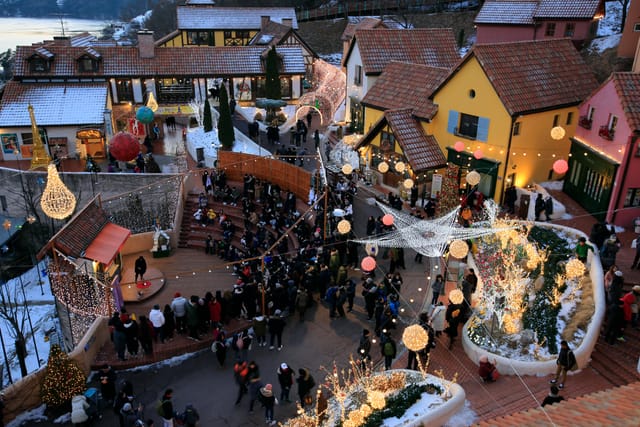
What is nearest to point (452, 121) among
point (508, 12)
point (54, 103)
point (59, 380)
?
point (59, 380)

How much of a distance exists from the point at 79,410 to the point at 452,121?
18618 millimetres

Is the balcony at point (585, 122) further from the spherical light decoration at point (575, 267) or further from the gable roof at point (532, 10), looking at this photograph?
the gable roof at point (532, 10)

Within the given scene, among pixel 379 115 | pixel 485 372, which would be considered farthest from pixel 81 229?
pixel 379 115

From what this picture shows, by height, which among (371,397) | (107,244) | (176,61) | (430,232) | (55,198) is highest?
(176,61)

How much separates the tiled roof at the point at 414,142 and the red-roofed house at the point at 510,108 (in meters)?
0.60

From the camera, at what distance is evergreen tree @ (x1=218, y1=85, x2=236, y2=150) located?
1158 inches

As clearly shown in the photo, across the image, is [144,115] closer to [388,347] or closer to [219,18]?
[388,347]

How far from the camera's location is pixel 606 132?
2002 centimetres

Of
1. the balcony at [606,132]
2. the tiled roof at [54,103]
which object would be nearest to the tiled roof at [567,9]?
the balcony at [606,132]

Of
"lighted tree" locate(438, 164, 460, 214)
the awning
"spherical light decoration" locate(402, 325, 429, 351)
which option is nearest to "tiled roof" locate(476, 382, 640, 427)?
"spherical light decoration" locate(402, 325, 429, 351)

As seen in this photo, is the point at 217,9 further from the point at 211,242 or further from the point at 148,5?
the point at 148,5

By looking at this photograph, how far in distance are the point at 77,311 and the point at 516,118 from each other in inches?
699

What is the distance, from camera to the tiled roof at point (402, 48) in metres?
31.5

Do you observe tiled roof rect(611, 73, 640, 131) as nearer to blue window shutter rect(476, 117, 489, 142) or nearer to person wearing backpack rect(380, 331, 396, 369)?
blue window shutter rect(476, 117, 489, 142)
